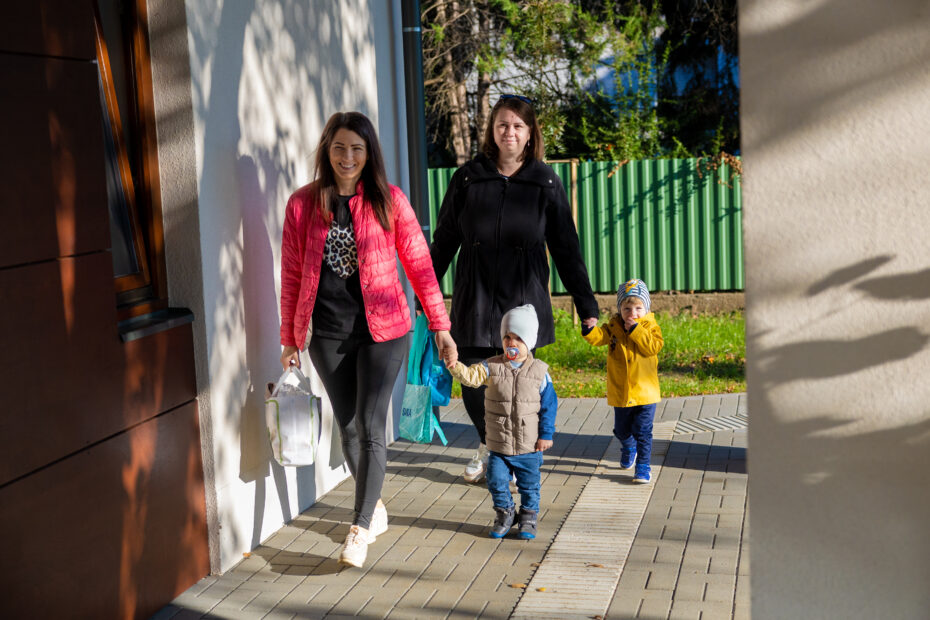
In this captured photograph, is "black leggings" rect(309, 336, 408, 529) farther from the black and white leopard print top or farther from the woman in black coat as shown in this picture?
the woman in black coat

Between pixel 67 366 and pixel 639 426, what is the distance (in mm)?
3561

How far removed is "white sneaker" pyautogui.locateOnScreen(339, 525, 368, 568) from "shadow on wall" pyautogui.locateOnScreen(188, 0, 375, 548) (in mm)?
603

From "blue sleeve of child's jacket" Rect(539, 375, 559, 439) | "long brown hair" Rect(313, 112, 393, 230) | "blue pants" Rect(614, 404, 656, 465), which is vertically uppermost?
"long brown hair" Rect(313, 112, 393, 230)

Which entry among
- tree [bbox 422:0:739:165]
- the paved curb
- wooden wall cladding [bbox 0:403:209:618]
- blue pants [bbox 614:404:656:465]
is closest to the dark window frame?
wooden wall cladding [bbox 0:403:209:618]

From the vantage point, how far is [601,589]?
4.84 metres

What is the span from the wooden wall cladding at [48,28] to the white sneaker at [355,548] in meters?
2.50

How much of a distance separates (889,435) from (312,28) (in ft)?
15.5

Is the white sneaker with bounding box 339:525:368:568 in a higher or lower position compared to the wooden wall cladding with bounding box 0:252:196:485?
lower

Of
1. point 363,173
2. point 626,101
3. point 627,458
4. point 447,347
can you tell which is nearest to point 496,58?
point 626,101

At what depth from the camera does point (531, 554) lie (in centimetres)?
538

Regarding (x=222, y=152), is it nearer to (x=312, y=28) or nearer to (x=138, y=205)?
(x=138, y=205)

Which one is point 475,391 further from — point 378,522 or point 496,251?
point 378,522

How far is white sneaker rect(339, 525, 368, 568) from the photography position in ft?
17.0

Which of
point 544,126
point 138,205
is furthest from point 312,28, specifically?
point 544,126
